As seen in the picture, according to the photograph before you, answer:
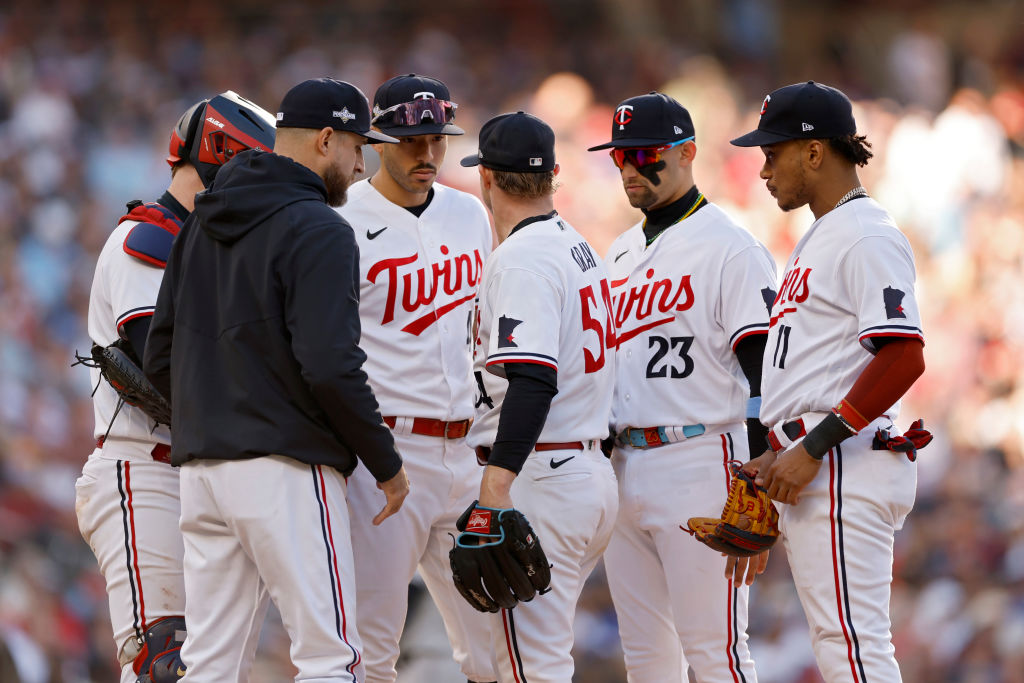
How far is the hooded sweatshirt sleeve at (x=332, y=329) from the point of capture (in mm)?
3482

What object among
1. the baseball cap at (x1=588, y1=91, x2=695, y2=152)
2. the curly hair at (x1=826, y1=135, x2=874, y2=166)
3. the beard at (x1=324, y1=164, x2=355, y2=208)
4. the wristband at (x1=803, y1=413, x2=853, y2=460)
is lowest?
the wristband at (x1=803, y1=413, x2=853, y2=460)

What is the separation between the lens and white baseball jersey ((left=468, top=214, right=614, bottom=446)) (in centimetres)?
389

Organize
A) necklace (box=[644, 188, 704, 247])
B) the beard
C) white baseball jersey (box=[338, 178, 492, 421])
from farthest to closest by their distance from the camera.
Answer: necklace (box=[644, 188, 704, 247]) → white baseball jersey (box=[338, 178, 492, 421]) → the beard

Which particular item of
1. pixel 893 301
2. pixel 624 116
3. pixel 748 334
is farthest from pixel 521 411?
pixel 624 116

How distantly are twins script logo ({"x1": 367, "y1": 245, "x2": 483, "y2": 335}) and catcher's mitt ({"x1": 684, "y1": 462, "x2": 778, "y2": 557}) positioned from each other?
114 centimetres

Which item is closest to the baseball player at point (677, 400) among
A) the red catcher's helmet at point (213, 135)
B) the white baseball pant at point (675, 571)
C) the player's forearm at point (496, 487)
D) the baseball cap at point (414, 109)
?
the white baseball pant at point (675, 571)

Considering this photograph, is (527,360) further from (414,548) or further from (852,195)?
(852,195)

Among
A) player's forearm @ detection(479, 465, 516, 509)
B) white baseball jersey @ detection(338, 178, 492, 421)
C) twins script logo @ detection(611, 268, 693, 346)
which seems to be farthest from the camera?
twins script logo @ detection(611, 268, 693, 346)

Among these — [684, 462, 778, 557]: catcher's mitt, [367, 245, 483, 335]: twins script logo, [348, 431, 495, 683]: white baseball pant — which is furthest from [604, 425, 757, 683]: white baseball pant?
[367, 245, 483, 335]: twins script logo

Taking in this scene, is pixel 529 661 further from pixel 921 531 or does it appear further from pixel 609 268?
pixel 921 531

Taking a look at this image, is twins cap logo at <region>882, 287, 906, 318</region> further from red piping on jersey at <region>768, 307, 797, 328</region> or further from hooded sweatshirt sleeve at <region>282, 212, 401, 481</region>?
hooded sweatshirt sleeve at <region>282, 212, 401, 481</region>

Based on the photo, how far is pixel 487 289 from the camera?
409 centimetres

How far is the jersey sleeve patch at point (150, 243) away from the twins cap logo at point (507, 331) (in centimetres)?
109

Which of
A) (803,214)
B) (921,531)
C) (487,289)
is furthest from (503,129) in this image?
(803,214)
